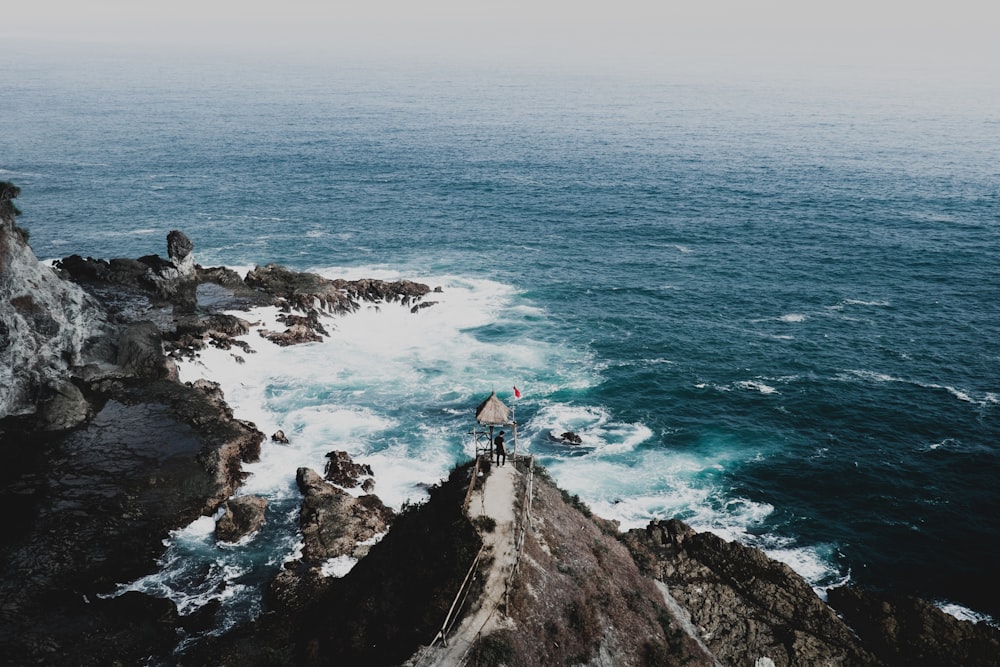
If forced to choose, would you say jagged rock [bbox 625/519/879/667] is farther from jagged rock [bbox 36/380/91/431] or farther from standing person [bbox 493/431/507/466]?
jagged rock [bbox 36/380/91/431]

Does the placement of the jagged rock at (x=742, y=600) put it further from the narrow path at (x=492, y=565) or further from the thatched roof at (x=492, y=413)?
the thatched roof at (x=492, y=413)

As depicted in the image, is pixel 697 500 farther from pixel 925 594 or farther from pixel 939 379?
pixel 939 379

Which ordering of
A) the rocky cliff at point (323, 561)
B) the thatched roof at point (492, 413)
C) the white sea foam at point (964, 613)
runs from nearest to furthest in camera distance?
1. the rocky cliff at point (323, 561)
2. the thatched roof at point (492, 413)
3. the white sea foam at point (964, 613)

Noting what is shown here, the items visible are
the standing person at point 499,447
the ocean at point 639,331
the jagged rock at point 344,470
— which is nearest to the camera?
the standing person at point 499,447

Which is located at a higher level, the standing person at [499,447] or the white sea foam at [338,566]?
the standing person at [499,447]

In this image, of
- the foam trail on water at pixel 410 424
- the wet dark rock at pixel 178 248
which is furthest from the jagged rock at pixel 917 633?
the wet dark rock at pixel 178 248

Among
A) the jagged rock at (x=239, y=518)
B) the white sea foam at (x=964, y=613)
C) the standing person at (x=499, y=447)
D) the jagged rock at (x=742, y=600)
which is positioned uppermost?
the standing person at (x=499, y=447)
